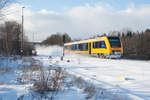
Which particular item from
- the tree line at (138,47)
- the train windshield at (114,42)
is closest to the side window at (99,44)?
the train windshield at (114,42)

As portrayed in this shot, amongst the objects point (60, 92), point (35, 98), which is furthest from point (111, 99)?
point (35, 98)

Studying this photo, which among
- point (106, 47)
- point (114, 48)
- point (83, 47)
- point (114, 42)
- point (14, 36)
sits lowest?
point (114, 48)

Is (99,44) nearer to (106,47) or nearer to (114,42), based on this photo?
(106,47)

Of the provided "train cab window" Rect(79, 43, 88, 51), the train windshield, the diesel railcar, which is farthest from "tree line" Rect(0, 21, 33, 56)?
the train windshield

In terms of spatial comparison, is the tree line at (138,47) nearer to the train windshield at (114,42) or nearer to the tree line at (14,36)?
the train windshield at (114,42)

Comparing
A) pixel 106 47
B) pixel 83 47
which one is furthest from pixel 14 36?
pixel 106 47

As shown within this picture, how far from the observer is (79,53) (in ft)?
94.2

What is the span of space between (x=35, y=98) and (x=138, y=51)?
95.6ft

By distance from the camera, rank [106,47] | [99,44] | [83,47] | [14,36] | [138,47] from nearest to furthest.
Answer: [106,47] < [99,44] < [83,47] < [138,47] < [14,36]

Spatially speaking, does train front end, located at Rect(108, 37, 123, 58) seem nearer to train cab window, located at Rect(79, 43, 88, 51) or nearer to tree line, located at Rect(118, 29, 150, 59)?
train cab window, located at Rect(79, 43, 88, 51)

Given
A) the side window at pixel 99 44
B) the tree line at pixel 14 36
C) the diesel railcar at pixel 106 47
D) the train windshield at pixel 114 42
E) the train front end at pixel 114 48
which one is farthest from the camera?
the tree line at pixel 14 36

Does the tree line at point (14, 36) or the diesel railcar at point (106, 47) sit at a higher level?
the tree line at point (14, 36)

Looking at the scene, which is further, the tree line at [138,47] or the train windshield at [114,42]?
the tree line at [138,47]

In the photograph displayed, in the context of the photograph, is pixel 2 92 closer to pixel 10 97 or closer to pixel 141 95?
pixel 10 97
